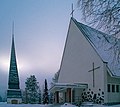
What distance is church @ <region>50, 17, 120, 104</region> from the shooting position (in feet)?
79.8

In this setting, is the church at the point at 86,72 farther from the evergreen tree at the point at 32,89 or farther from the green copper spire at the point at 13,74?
the evergreen tree at the point at 32,89

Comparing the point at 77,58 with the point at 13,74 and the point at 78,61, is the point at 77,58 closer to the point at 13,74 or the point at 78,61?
the point at 78,61

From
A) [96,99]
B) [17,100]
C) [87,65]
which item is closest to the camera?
[96,99]

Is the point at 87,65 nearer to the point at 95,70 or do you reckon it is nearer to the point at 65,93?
the point at 95,70

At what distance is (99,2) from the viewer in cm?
616

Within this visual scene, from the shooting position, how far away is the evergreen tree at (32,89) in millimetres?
51987

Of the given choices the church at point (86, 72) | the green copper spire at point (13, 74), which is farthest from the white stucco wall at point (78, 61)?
the green copper spire at point (13, 74)

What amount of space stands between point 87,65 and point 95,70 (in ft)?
4.64

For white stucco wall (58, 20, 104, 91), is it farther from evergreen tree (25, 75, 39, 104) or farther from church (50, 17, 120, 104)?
evergreen tree (25, 75, 39, 104)

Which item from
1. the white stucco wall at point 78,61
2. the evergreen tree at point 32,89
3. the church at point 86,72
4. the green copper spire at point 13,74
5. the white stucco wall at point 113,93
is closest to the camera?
the church at point 86,72

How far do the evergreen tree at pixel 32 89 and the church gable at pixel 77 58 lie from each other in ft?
71.4

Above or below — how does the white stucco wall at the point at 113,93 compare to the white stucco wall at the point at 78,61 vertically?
below

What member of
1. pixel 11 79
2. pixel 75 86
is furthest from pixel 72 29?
pixel 11 79

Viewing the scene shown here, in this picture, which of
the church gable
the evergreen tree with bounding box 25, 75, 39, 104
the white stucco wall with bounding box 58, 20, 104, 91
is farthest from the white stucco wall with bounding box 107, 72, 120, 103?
the evergreen tree with bounding box 25, 75, 39, 104
